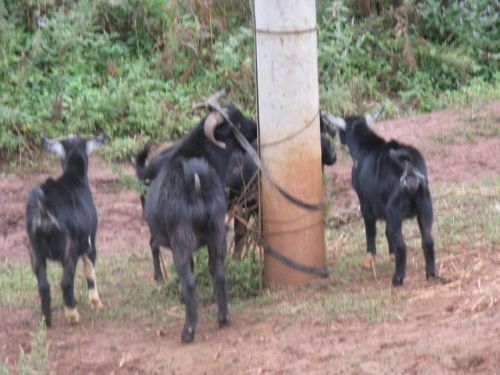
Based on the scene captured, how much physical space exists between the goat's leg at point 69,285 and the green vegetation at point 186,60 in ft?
20.5

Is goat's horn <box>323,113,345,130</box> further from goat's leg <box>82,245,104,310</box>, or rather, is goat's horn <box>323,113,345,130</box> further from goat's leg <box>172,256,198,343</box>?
goat's leg <box>82,245,104,310</box>

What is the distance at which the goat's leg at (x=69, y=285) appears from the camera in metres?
7.91

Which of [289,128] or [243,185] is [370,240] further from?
[289,128]

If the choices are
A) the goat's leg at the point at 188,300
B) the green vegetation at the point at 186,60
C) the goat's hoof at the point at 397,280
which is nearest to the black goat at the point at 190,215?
the goat's leg at the point at 188,300

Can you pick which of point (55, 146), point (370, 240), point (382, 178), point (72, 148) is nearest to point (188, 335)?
point (382, 178)

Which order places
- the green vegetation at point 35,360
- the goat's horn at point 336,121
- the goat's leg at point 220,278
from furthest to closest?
the goat's horn at point 336,121 < the goat's leg at point 220,278 < the green vegetation at point 35,360

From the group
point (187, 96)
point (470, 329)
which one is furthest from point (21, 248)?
point (470, 329)

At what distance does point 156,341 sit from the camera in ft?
24.2

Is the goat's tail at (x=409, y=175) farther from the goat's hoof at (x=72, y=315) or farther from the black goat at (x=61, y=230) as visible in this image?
the goat's hoof at (x=72, y=315)

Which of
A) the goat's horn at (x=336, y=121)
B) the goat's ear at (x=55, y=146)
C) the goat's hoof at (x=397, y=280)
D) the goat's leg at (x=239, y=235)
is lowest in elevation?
the goat's hoof at (x=397, y=280)

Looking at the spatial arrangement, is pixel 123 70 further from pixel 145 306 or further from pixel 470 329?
pixel 470 329

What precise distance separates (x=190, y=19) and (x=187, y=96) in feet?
6.14

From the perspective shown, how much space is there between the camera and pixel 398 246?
7.87 m

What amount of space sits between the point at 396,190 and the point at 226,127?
1.58 meters
